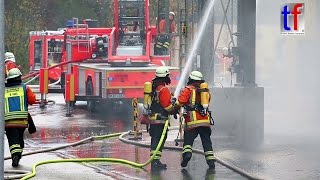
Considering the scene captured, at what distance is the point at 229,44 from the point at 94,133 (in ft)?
11.1

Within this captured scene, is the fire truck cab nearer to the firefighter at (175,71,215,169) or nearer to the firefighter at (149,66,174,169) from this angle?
the firefighter at (149,66,174,169)

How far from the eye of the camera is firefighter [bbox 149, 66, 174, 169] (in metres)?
12.5

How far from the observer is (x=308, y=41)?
62.6 ft

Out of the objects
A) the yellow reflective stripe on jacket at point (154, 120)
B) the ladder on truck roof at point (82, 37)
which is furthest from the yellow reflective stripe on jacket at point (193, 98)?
the ladder on truck roof at point (82, 37)

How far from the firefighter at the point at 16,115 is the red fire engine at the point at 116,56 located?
793cm

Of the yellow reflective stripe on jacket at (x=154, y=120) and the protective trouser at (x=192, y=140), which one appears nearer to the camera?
the protective trouser at (x=192, y=140)

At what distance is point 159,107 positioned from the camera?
12617mm

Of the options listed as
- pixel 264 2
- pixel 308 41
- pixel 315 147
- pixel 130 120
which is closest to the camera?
pixel 315 147

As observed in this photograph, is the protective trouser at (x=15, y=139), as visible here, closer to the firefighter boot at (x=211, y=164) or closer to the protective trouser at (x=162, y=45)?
the firefighter boot at (x=211, y=164)

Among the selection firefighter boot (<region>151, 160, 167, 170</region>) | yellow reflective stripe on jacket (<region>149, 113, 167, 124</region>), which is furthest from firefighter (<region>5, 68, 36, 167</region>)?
firefighter boot (<region>151, 160, 167, 170</region>)

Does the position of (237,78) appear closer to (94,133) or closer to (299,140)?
(299,140)

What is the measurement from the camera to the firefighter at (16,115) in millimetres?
13164

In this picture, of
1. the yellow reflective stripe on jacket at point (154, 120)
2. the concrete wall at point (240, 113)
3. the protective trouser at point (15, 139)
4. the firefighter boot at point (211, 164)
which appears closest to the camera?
the firefighter boot at point (211, 164)

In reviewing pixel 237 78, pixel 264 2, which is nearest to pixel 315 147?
pixel 237 78
